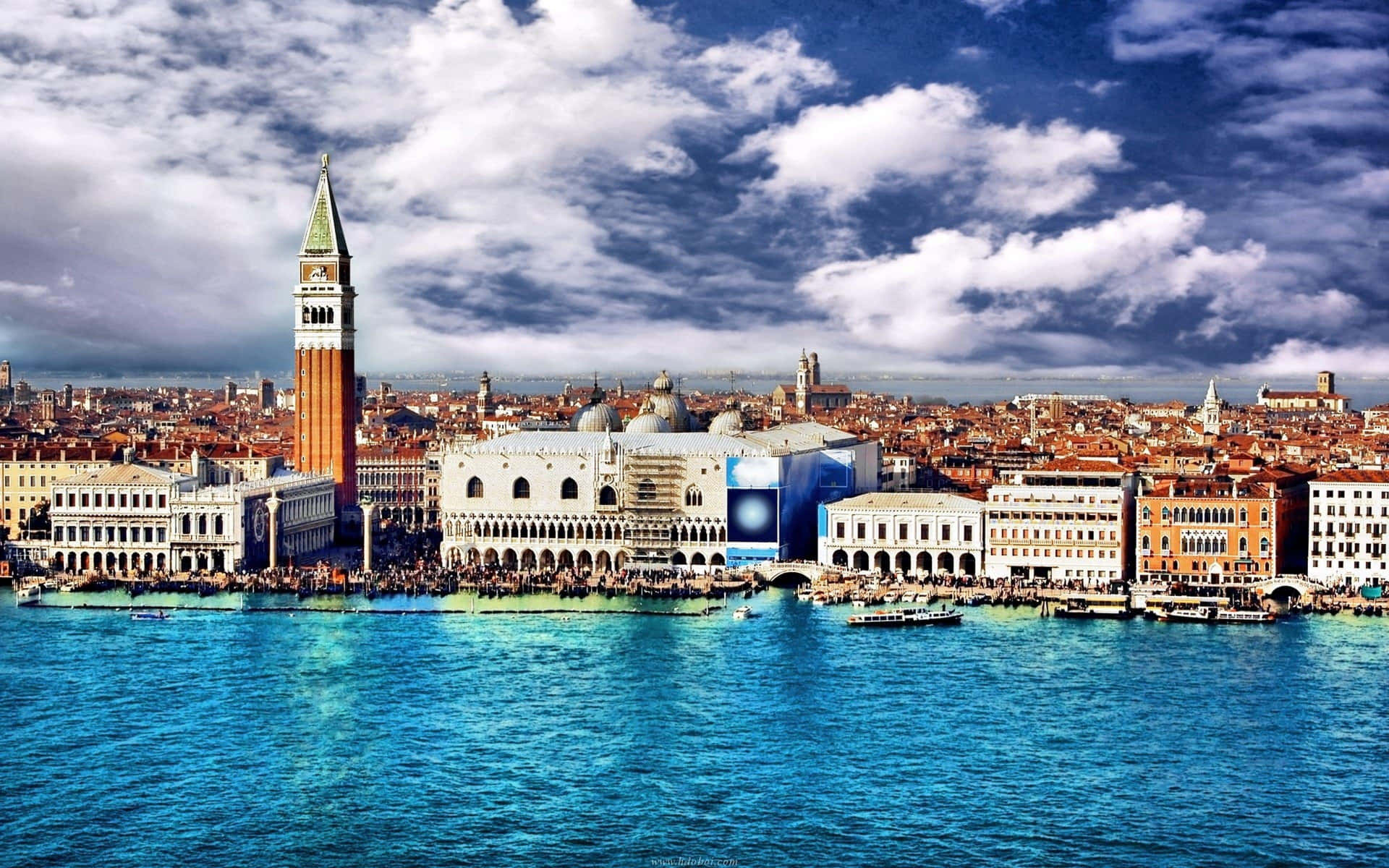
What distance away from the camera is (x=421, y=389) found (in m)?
198

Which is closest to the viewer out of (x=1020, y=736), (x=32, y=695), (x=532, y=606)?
(x=1020, y=736)

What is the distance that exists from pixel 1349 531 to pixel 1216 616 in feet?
13.3

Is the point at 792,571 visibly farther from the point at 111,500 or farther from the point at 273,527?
the point at 111,500

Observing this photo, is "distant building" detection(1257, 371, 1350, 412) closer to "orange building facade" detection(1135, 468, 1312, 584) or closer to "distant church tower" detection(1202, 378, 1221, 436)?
"distant church tower" detection(1202, 378, 1221, 436)

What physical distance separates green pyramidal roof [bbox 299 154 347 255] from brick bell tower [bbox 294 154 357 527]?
1cm

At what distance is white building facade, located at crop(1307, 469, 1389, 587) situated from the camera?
31500 mm

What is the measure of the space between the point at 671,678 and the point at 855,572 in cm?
960

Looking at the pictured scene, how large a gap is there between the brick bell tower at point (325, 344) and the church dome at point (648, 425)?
582 cm

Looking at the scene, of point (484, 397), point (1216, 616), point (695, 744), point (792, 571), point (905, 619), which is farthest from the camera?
point (484, 397)

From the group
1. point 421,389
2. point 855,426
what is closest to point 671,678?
point 855,426

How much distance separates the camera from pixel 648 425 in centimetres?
3972

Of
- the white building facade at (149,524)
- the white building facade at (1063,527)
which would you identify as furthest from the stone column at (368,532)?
the white building facade at (1063,527)

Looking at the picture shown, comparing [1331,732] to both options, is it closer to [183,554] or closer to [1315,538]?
[1315,538]

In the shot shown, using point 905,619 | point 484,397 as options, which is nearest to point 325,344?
A: point 905,619
